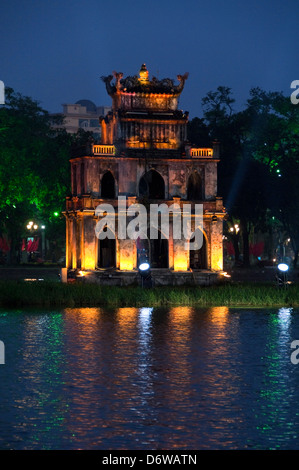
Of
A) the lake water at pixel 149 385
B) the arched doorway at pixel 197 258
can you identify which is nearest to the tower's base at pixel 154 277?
the arched doorway at pixel 197 258

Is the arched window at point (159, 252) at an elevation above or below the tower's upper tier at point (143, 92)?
below

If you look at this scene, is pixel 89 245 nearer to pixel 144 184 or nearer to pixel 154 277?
pixel 154 277

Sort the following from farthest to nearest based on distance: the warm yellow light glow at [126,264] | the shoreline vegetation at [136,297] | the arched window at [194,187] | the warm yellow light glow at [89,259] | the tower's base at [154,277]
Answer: the arched window at [194,187] → the warm yellow light glow at [126,264] → the warm yellow light glow at [89,259] → the tower's base at [154,277] → the shoreline vegetation at [136,297]

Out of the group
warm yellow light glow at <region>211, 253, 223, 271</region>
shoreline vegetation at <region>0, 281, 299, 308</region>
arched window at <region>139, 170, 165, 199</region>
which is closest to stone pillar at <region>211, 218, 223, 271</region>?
warm yellow light glow at <region>211, 253, 223, 271</region>

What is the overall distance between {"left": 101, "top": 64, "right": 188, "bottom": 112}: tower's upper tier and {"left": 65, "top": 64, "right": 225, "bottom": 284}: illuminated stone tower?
65 mm

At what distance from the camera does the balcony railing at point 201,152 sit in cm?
6256

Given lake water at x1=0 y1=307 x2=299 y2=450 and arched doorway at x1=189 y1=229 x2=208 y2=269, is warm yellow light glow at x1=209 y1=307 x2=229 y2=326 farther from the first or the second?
arched doorway at x1=189 y1=229 x2=208 y2=269

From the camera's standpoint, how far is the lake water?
1597cm

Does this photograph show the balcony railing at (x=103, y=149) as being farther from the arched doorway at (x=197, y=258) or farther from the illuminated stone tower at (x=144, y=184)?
the arched doorway at (x=197, y=258)

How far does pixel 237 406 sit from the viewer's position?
1844cm

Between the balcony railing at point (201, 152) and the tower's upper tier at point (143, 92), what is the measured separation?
11.4ft

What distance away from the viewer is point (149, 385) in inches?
819

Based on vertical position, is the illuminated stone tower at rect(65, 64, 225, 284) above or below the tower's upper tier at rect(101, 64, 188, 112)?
below

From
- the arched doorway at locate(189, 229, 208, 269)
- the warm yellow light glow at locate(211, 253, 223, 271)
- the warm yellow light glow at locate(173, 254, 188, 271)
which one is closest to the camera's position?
the warm yellow light glow at locate(173, 254, 188, 271)
